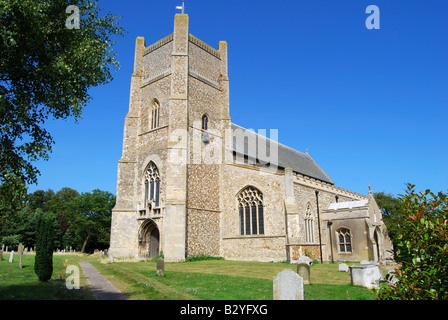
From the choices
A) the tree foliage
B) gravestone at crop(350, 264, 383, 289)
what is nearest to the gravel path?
gravestone at crop(350, 264, 383, 289)

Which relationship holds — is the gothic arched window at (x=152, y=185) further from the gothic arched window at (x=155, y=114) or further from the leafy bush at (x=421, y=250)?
the leafy bush at (x=421, y=250)

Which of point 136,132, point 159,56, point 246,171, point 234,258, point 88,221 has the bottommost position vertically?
point 234,258

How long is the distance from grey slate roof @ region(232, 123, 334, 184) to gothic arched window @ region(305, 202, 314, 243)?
A: 517 centimetres

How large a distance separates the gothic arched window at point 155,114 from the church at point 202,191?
80mm

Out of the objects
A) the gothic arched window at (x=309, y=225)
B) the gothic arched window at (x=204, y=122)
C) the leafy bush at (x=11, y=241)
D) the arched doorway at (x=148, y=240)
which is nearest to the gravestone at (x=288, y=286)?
the arched doorway at (x=148, y=240)

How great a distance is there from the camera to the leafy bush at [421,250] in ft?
16.6

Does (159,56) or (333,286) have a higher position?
(159,56)

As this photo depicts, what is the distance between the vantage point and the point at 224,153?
27.2 m

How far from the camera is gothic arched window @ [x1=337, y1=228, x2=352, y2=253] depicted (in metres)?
25.0

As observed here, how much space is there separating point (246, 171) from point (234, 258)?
21.4 feet

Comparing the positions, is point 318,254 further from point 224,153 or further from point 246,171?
point 224,153

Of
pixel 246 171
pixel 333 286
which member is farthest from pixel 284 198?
pixel 333 286
